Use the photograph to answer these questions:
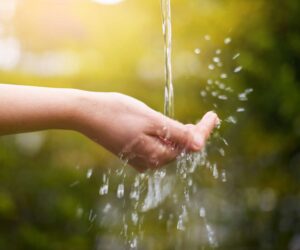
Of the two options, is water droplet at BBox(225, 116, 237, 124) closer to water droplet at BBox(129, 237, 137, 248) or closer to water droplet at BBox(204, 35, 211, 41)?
water droplet at BBox(204, 35, 211, 41)

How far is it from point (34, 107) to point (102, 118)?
0.09 metres

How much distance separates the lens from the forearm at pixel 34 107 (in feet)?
2.87

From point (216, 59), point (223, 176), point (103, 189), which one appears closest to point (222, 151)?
point (223, 176)

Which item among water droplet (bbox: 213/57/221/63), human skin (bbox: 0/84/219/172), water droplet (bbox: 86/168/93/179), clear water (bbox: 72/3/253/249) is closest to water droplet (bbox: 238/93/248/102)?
clear water (bbox: 72/3/253/249)

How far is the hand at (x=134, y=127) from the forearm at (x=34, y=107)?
0.02 meters

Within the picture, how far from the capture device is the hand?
2.84ft

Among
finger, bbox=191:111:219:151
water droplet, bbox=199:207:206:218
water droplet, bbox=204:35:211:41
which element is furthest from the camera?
water droplet, bbox=199:207:206:218

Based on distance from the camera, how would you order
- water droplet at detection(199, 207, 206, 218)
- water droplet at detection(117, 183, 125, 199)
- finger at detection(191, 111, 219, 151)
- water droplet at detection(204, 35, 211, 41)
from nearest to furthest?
finger at detection(191, 111, 219, 151), water droplet at detection(204, 35, 211, 41), water droplet at detection(117, 183, 125, 199), water droplet at detection(199, 207, 206, 218)

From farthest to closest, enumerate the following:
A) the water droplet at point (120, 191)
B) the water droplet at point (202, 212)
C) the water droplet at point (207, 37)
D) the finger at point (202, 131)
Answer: the water droplet at point (202, 212) → the water droplet at point (120, 191) → the water droplet at point (207, 37) → the finger at point (202, 131)

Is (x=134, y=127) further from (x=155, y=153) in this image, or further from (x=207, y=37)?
(x=207, y=37)

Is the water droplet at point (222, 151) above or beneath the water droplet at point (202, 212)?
above

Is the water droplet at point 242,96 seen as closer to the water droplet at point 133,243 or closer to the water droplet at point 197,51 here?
the water droplet at point 197,51

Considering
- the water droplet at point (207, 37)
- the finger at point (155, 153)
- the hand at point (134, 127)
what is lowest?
the water droplet at point (207, 37)

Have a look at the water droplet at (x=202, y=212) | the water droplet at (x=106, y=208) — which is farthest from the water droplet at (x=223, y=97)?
the water droplet at (x=106, y=208)
